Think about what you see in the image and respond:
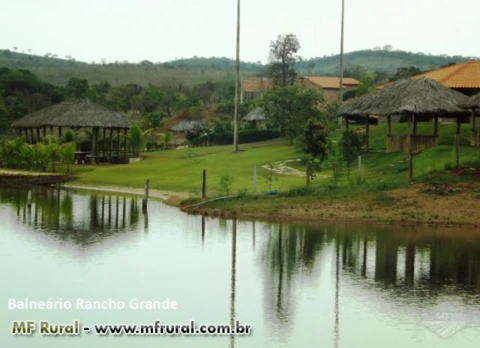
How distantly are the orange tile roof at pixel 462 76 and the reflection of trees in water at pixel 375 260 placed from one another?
26.9 m

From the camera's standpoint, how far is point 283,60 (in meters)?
91.9

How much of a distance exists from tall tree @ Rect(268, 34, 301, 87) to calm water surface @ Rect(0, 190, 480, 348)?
54562 millimetres

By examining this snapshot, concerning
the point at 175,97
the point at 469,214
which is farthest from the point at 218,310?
the point at 175,97

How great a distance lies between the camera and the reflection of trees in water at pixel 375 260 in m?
23.9

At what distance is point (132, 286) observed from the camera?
2372 cm

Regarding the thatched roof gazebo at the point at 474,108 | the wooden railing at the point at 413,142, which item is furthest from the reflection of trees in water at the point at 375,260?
the wooden railing at the point at 413,142

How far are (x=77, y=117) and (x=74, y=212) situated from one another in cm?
2700

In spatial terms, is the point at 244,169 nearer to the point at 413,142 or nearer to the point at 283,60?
the point at 413,142

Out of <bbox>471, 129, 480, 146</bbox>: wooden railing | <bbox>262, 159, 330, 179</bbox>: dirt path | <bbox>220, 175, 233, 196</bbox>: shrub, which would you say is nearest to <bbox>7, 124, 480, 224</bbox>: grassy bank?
<bbox>262, 159, 330, 179</bbox>: dirt path

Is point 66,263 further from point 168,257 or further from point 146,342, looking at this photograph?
point 146,342

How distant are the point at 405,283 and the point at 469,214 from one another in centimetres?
1200

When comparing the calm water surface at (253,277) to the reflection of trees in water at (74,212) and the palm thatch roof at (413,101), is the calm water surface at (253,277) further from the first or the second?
the palm thatch roof at (413,101)

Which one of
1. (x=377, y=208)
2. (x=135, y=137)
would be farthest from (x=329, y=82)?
(x=377, y=208)

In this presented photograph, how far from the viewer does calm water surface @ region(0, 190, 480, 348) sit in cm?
1975
